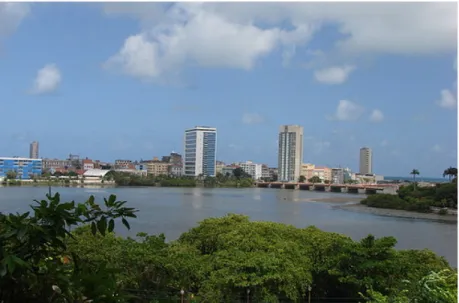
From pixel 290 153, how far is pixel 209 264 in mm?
49921

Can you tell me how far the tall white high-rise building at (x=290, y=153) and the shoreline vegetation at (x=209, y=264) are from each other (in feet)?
157

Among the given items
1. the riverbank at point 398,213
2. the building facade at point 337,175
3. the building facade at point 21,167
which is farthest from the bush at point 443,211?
the building facade at point 337,175

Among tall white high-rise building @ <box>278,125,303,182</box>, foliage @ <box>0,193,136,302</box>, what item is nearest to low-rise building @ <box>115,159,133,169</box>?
tall white high-rise building @ <box>278,125,303,182</box>

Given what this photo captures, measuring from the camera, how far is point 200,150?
49.2 meters

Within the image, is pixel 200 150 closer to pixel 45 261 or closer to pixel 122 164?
pixel 122 164

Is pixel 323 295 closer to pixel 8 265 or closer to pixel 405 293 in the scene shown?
pixel 405 293

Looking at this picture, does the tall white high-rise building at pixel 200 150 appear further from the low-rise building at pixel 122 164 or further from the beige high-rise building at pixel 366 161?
the beige high-rise building at pixel 366 161

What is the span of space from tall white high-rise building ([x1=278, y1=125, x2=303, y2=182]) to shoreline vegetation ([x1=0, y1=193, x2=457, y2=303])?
47802 millimetres

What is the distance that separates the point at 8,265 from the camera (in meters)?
0.60

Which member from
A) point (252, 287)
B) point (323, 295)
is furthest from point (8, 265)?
point (323, 295)

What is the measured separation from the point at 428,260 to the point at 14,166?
43411mm

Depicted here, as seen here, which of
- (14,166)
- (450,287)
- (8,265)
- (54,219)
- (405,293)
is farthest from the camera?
(14,166)

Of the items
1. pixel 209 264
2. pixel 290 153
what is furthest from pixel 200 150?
pixel 209 264

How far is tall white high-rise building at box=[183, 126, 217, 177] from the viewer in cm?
4900
